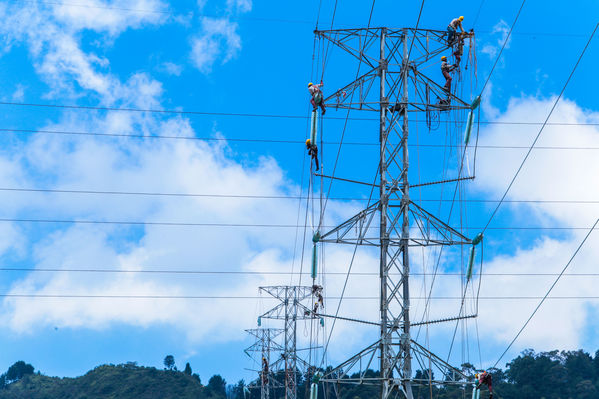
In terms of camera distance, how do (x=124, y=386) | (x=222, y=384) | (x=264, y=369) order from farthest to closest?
1. (x=222, y=384)
2. (x=124, y=386)
3. (x=264, y=369)

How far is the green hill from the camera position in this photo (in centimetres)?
13275

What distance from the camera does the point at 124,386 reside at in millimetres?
134500

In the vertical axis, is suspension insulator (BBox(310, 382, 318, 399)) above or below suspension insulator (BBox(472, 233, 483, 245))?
below

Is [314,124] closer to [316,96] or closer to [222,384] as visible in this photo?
[316,96]

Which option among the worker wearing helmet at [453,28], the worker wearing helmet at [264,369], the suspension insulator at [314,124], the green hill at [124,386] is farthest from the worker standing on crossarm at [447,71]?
the green hill at [124,386]

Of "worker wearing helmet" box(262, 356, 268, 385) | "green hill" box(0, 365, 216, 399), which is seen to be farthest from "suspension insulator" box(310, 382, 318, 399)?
"green hill" box(0, 365, 216, 399)

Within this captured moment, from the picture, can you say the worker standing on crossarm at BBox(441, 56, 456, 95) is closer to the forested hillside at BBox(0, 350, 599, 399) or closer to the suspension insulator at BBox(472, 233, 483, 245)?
the suspension insulator at BBox(472, 233, 483, 245)

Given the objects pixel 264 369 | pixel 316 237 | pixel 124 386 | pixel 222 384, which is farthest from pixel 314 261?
pixel 222 384

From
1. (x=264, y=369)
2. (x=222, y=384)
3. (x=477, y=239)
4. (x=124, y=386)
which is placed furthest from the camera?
(x=222, y=384)

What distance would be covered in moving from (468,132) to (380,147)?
2.55m

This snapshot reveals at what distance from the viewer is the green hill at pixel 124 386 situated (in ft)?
436

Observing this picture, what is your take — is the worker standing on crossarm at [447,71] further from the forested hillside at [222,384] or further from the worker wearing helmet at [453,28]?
the forested hillside at [222,384]

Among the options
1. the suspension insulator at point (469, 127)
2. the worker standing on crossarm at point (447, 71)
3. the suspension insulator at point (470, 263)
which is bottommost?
the suspension insulator at point (470, 263)

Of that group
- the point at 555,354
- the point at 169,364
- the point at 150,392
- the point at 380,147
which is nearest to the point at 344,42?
the point at 380,147
